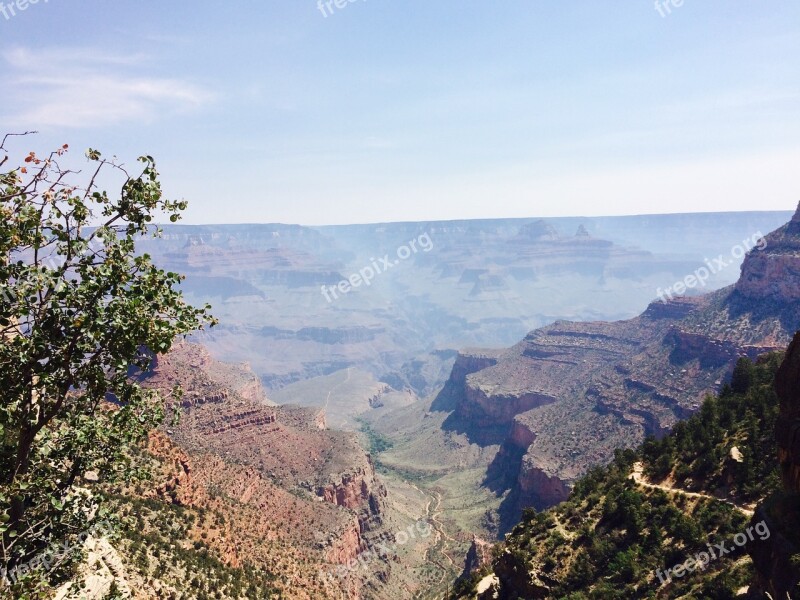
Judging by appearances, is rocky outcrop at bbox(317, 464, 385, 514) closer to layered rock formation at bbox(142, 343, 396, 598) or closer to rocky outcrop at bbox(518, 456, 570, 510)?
layered rock formation at bbox(142, 343, 396, 598)

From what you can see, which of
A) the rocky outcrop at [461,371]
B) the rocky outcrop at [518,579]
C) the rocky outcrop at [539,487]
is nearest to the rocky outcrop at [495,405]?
the rocky outcrop at [461,371]

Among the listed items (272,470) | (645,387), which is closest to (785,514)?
(272,470)

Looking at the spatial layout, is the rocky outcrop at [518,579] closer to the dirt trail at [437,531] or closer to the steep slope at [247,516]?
the steep slope at [247,516]

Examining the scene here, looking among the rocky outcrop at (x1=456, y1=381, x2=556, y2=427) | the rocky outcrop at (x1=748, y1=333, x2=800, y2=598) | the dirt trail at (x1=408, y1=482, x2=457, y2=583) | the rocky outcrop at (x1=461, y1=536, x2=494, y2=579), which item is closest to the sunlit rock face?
the rocky outcrop at (x1=456, y1=381, x2=556, y2=427)

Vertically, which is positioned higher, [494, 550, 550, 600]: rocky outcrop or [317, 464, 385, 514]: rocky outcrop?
[494, 550, 550, 600]: rocky outcrop

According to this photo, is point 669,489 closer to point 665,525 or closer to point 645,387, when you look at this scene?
point 665,525

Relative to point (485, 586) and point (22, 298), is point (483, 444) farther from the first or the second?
point (22, 298)
